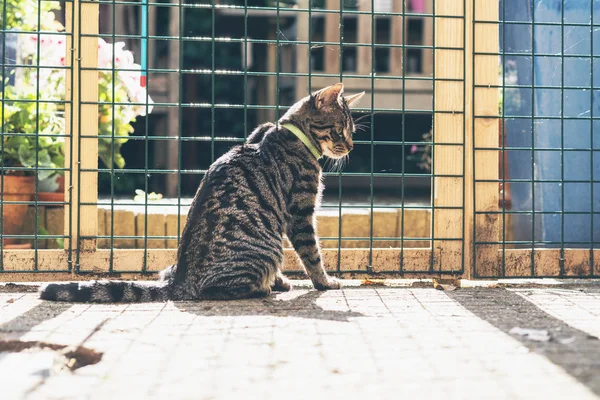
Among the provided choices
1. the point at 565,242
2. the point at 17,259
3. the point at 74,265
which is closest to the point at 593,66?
the point at 565,242

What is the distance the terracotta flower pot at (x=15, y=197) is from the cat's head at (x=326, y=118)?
67.2 inches

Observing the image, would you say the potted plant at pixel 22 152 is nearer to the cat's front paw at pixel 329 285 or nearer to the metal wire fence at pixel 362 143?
the metal wire fence at pixel 362 143

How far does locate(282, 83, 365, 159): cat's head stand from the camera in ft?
11.6

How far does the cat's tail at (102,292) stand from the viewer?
3062 millimetres

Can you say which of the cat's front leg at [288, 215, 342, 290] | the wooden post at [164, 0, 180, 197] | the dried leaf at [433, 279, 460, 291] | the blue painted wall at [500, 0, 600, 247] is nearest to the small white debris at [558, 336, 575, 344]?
the dried leaf at [433, 279, 460, 291]

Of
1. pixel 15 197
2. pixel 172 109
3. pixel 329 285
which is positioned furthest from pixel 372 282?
pixel 172 109

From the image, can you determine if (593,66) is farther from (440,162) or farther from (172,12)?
(172,12)

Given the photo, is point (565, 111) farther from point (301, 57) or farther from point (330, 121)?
point (301, 57)

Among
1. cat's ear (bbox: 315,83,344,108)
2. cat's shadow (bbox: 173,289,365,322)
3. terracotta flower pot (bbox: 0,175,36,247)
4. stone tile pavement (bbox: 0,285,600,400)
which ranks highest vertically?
cat's ear (bbox: 315,83,344,108)

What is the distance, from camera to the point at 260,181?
3.31m

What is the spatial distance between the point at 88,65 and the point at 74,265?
966 millimetres

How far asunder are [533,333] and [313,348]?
767mm

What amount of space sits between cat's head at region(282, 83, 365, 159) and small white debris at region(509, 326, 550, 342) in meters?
1.41

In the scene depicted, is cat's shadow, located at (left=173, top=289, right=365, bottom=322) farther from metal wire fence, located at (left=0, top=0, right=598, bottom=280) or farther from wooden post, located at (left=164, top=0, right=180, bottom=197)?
wooden post, located at (left=164, top=0, right=180, bottom=197)
